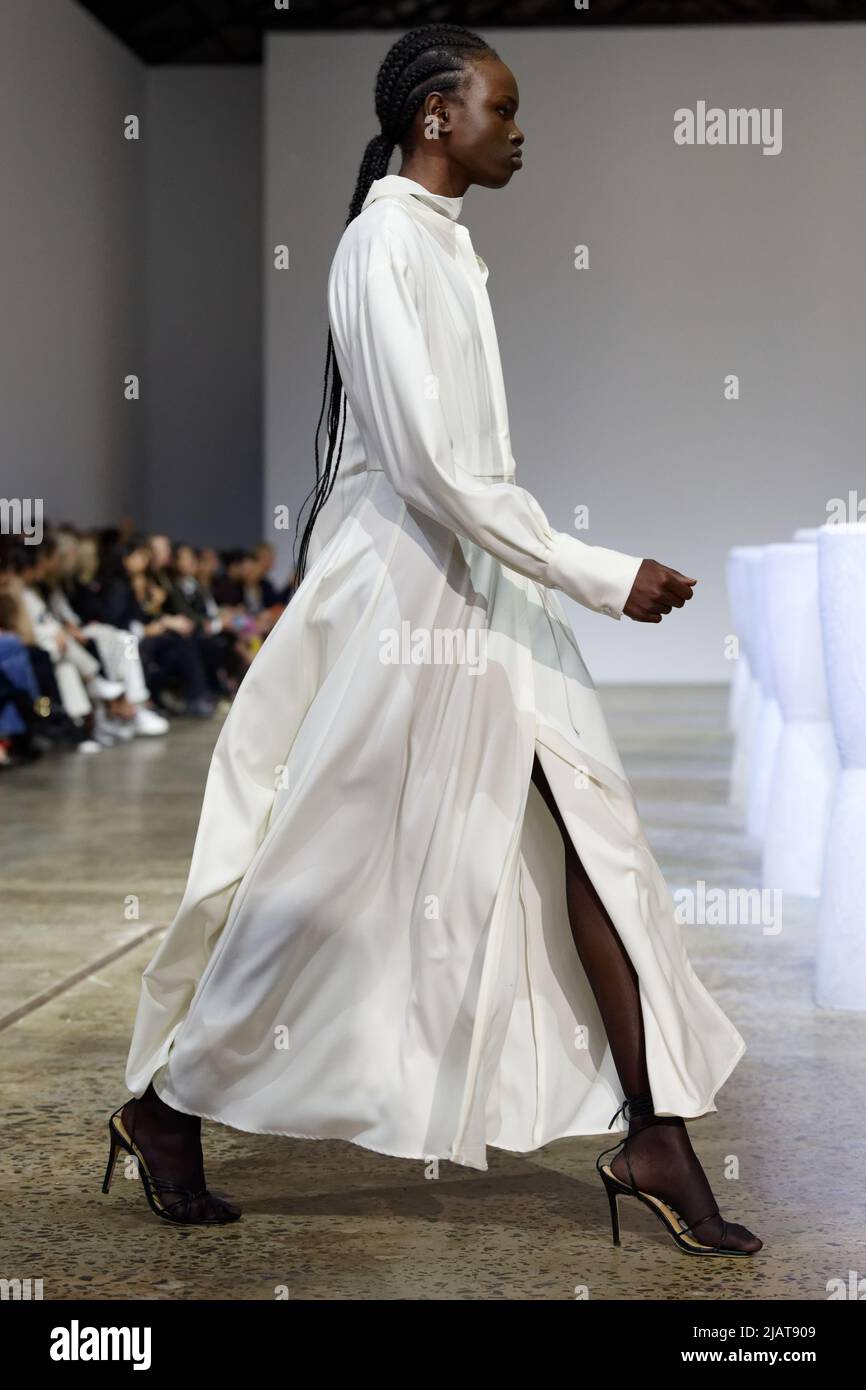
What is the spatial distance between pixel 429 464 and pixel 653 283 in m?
12.3

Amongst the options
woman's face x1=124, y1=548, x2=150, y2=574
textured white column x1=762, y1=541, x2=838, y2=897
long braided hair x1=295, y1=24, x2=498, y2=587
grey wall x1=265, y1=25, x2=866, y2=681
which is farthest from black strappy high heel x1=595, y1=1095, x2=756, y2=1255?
grey wall x1=265, y1=25, x2=866, y2=681

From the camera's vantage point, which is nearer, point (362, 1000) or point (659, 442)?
point (362, 1000)

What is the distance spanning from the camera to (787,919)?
13.9ft

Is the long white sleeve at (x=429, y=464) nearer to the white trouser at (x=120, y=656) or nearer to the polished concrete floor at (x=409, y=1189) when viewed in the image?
the polished concrete floor at (x=409, y=1189)

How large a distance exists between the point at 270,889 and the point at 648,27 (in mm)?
12808

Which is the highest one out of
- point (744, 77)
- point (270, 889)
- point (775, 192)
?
point (744, 77)

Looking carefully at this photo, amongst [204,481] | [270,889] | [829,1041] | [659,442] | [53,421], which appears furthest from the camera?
[204,481]

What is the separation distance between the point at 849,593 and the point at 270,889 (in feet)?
5.53

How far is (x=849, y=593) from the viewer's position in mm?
3291

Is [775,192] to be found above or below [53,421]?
above

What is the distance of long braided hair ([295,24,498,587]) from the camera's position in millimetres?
2000

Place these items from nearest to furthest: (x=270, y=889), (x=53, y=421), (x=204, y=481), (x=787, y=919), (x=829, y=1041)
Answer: (x=270, y=889), (x=829, y=1041), (x=787, y=919), (x=53, y=421), (x=204, y=481)

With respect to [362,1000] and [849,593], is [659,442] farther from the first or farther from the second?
[362,1000]

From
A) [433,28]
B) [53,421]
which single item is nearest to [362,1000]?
[433,28]
